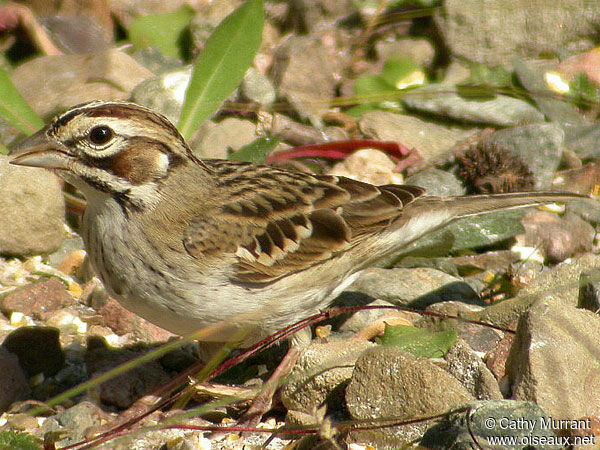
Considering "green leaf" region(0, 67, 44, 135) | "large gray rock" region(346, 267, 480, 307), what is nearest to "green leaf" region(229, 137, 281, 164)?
"large gray rock" region(346, 267, 480, 307)

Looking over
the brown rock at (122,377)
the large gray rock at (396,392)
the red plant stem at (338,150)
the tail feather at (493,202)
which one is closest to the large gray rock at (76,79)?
the red plant stem at (338,150)

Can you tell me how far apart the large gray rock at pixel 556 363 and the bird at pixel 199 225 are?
1070 millimetres

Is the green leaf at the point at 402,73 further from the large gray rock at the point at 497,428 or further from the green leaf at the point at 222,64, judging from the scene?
the large gray rock at the point at 497,428

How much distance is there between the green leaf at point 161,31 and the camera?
7.62 meters

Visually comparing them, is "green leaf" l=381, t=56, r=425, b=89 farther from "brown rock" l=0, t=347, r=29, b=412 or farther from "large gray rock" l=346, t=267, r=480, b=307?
"brown rock" l=0, t=347, r=29, b=412

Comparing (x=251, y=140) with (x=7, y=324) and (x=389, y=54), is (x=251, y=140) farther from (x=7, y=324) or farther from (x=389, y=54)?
(x=7, y=324)

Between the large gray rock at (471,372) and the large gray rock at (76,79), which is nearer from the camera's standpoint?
the large gray rock at (471,372)

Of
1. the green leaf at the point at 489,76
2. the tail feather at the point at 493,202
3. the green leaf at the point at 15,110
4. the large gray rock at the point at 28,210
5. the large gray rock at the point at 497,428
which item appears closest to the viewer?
the large gray rock at the point at 497,428

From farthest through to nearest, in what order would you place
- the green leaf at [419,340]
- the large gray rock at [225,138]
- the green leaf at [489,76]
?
the green leaf at [489,76] → the large gray rock at [225,138] → the green leaf at [419,340]

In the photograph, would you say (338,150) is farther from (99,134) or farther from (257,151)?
(99,134)

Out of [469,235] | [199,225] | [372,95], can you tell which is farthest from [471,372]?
[372,95]

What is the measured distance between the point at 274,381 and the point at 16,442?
128cm

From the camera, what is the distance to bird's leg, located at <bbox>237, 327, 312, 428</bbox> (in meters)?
4.35

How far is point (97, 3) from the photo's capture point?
7.84 metres
